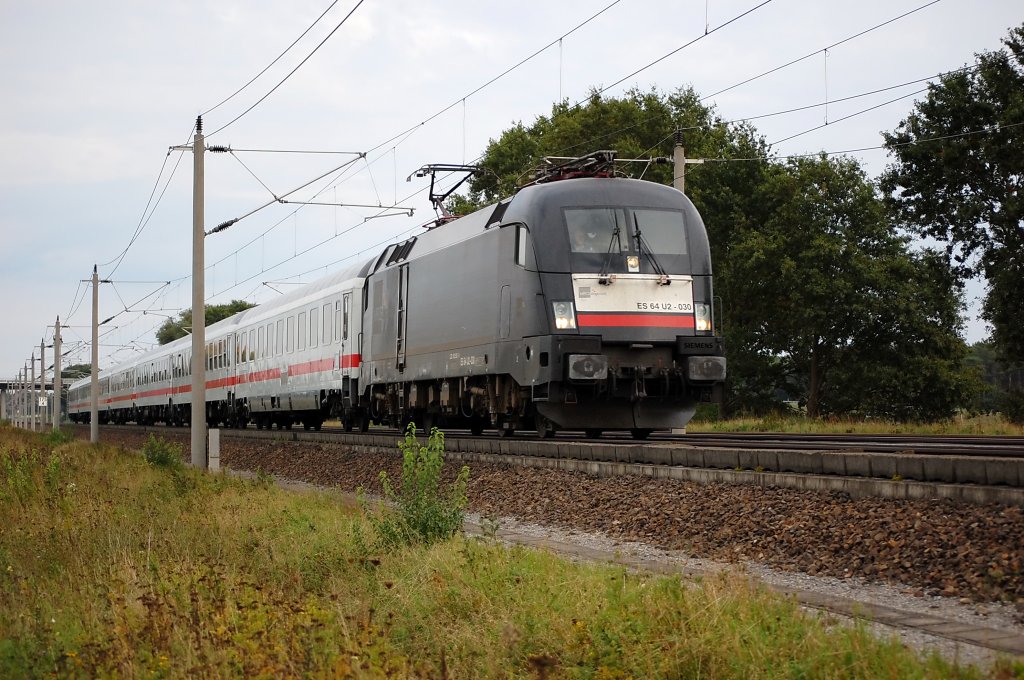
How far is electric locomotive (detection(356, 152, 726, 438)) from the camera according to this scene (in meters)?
16.4

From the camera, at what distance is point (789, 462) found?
37.4ft

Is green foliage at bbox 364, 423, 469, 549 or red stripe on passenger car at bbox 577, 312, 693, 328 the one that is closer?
green foliage at bbox 364, 423, 469, 549

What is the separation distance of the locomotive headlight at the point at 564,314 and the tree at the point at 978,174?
18396 mm

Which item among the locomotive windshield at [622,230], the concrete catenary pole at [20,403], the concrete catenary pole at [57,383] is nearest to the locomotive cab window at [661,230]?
the locomotive windshield at [622,230]

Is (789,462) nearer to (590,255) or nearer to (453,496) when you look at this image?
(453,496)

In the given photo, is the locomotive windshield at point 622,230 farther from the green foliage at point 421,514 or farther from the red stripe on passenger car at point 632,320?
the green foliage at point 421,514

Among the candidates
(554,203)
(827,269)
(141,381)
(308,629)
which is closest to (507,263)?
(554,203)

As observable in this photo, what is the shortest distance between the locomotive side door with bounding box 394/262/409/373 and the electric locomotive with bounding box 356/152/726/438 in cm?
353

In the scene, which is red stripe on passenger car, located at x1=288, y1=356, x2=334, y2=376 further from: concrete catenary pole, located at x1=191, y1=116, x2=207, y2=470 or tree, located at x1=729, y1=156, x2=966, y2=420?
tree, located at x1=729, y1=156, x2=966, y2=420

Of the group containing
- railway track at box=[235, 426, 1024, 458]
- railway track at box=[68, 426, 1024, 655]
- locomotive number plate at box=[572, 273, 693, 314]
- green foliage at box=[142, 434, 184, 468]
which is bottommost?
railway track at box=[68, 426, 1024, 655]

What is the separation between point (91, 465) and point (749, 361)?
27162mm

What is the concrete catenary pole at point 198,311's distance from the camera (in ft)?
73.3

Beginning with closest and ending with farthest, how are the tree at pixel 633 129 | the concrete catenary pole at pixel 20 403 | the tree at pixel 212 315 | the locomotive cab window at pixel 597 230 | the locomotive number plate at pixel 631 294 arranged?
the locomotive number plate at pixel 631 294 < the locomotive cab window at pixel 597 230 < the tree at pixel 633 129 < the concrete catenary pole at pixel 20 403 < the tree at pixel 212 315

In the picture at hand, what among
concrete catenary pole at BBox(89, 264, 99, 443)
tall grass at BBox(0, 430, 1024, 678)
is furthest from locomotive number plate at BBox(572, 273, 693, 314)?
concrete catenary pole at BBox(89, 264, 99, 443)
